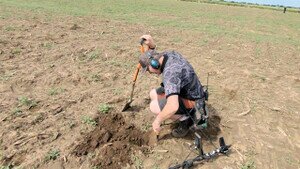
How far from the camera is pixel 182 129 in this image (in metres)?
4.67

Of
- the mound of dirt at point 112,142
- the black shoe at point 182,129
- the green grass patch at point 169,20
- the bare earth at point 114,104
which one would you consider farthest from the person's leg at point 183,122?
the green grass patch at point 169,20

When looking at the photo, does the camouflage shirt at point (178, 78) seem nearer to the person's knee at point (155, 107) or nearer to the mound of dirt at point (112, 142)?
the person's knee at point (155, 107)

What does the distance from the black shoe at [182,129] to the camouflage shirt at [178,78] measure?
492 mm

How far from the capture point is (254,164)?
4371mm

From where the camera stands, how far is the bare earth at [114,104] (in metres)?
4.30

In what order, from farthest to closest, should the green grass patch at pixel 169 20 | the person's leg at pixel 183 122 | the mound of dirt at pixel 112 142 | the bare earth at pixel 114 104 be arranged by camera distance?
the green grass patch at pixel 169 20 → the person's leg at pixel 183 122 → the bare earth at pixel 114 104 → the mound of dirt at pixel 112 142

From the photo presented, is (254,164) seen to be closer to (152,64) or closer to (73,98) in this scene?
(152,64)

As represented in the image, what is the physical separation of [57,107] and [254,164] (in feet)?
11.2

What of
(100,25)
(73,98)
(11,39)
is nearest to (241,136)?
(73,98)

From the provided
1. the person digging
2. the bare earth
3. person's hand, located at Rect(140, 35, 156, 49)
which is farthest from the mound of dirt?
person's hand, located at Rect(140, 35, 156, 49)

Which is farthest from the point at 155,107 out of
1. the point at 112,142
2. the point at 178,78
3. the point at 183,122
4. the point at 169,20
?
the point at 169,20

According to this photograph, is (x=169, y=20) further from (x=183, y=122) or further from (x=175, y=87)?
(x=175, y=87)

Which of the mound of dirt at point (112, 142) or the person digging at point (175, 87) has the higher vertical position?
the person digging at point (175, 87)

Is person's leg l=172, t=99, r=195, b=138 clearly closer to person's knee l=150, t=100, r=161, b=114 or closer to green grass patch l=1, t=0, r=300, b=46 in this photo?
person's knee l=150, t=100, r=161, b=114
